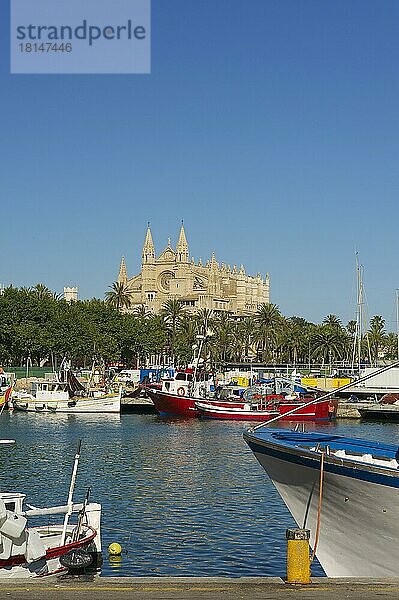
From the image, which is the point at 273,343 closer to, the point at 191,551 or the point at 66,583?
the point at 191,551

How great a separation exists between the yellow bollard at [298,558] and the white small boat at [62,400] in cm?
7388

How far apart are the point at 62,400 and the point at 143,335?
6567 cm

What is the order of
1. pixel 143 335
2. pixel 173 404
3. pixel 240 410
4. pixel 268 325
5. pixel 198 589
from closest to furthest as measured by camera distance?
pixel 198 589, pixel 240 410, pixel 173 404, pixel 143 335, pixel 268 325

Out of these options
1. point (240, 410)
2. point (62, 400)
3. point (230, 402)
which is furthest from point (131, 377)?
point (240, 410)

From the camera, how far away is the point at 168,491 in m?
35.9

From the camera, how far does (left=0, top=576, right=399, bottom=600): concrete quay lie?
13.0 m

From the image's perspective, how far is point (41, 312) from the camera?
424 ft

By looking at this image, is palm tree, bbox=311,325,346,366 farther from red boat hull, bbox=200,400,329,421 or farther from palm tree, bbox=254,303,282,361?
red boat hull, bbox=200,400,329,421

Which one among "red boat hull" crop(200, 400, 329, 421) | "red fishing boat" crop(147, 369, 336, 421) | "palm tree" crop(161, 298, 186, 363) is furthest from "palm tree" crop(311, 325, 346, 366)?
"red boat hull" crop(200, 400, 329, 421)

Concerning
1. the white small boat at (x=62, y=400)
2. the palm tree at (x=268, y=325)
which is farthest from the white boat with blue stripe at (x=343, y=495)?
the palm tree at (x=268, y=325)

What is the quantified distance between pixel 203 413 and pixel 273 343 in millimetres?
103402

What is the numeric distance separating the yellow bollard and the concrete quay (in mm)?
170

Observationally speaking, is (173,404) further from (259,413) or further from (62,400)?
(62,400)

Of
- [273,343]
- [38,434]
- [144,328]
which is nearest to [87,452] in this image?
[38,434]
